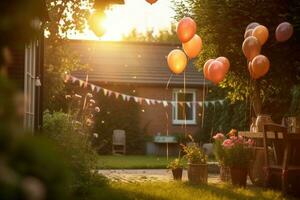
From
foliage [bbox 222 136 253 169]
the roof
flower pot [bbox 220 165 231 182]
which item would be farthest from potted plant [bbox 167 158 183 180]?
the roof

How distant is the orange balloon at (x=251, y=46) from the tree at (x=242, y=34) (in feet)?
4.30

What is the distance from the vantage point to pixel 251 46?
10977mm

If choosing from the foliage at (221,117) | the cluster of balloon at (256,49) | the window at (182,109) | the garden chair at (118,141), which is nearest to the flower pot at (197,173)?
the cluster of balloon at (256,49)

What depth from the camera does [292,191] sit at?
10.4 metres

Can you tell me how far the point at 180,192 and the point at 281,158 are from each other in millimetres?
2069

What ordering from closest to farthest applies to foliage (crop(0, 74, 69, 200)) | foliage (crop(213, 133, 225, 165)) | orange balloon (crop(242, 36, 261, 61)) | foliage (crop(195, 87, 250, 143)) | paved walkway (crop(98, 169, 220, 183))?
foliage (crop(0, 74, 69, 200)), orange balloon (crop(242, 36, 261, 61)), foliage (crop(213, 133, 225, 165)), paved walkway (crop(98, 169, 220, 183)), foliage (crop(195, 87, 250, 143))

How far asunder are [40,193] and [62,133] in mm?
9807

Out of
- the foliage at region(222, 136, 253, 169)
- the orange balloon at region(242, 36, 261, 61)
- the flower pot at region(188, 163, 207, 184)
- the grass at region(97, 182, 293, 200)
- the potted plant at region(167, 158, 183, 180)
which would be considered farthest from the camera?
the potted plant at region(167, 158, 183, 180)

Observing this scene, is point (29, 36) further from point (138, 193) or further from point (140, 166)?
point (140, 166)

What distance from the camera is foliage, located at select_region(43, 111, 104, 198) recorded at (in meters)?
9.77

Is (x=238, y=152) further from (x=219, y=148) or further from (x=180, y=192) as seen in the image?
(x=180, y=192)

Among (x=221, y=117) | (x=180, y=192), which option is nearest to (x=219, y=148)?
A: (x=180, y=192)

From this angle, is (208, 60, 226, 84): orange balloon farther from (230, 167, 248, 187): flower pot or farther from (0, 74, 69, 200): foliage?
(0, 74, 69, 200): foliage

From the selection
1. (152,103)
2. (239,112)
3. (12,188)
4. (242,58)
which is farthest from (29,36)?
(152,103)
